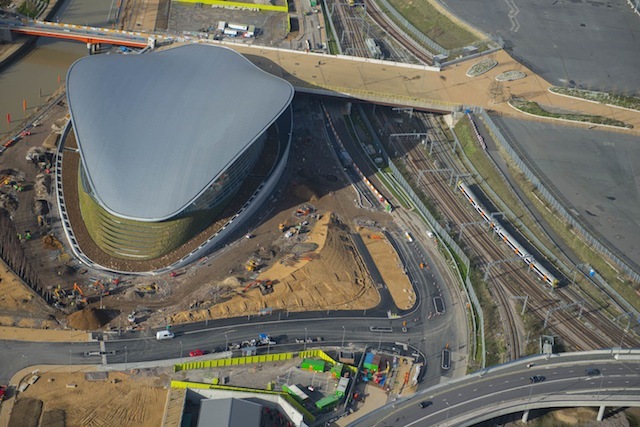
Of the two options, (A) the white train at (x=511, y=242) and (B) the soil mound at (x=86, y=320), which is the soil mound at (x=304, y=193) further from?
(B) the soil mound at (x=86, y=320)

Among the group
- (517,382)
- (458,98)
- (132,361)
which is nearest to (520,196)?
(458,98)

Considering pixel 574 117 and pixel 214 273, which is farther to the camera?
pixel 574 117

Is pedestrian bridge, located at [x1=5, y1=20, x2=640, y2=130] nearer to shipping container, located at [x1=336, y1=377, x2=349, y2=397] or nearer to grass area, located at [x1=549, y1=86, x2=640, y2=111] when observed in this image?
grass area, located at [x1=549, y1=86, x2=640, y2=111]

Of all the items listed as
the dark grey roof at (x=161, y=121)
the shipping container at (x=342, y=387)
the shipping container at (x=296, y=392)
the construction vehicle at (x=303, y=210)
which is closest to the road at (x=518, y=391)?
the shipping container at (x=342, y=387)

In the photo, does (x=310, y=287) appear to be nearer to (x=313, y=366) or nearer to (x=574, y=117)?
→ (x=313, y=366)

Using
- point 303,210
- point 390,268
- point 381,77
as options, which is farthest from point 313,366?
point 381,77
